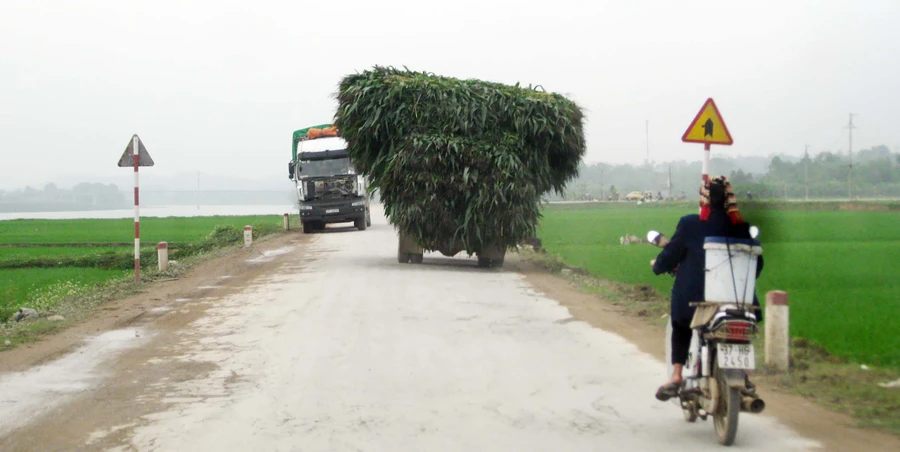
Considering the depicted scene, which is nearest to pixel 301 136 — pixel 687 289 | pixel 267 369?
pixel 267 369

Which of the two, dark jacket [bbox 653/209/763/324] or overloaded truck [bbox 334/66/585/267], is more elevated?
overloaded truck [bbox 334/66/585/267]

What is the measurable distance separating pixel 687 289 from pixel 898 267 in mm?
15507

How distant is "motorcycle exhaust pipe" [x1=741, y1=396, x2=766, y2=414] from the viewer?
5.66 m

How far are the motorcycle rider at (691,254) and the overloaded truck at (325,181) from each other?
27139 millimetres

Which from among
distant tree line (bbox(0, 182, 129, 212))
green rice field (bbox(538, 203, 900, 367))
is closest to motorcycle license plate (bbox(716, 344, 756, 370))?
green rice field (bbox(538, 203, 900, 367))

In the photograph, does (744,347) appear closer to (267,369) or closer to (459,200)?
(267,369)

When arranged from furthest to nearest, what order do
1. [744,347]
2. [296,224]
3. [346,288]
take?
1. [296,224]
2. [346,288]
3. [744,347]

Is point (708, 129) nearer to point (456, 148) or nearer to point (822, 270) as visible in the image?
point (456, 148)

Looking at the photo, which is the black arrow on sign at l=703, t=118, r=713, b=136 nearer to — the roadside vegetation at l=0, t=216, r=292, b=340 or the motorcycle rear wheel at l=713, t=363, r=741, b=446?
the motorcycle rear wheel at l=713, t=363, r=741, b=446

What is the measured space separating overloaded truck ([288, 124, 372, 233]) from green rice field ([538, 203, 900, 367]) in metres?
7.56

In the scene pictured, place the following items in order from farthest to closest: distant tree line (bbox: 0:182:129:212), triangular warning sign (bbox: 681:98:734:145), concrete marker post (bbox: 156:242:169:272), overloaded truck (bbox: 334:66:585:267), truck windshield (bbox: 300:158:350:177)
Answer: distant tree line (bbox: 0:182:129:212) → truck windshield (bbox: 300:158:350:177) → concrete marker post (bbox: 156:242:169:272) → overloaded truck (bbox: 334:66:585:267) → triangular warning sign (bbox: 681:98:734:145)

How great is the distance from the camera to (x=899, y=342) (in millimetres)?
9727

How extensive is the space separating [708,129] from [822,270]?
8.73m

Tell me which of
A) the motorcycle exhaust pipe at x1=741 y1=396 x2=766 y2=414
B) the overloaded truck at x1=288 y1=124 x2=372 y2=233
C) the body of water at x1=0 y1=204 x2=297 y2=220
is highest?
the overloaded truck at x1=288 y1=124 x2=372 y2=233
